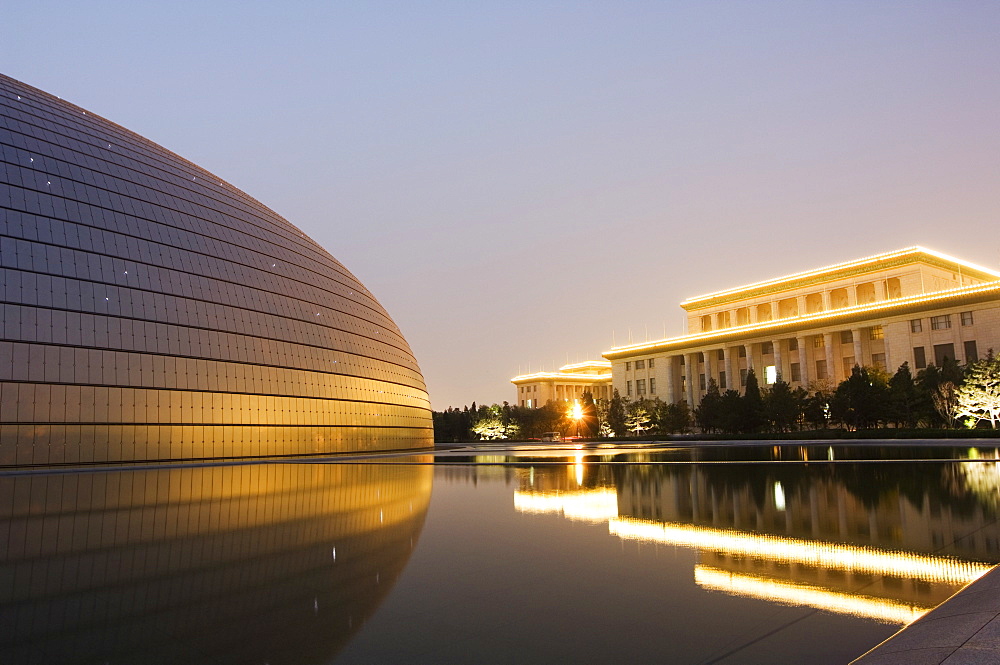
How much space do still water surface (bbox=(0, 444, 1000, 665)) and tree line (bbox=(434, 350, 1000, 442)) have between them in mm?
45130

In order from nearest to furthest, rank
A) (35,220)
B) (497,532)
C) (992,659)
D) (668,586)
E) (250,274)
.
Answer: (992,659) → (668,586) → (497,532) → (35,220) → (250,274)

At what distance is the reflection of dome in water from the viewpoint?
593 centimetres

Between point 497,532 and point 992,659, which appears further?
point 497,532

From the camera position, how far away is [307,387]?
46.4 meters

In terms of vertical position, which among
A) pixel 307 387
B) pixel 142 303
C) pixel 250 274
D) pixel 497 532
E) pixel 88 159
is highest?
pixel 88 159

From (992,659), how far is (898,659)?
0.57 m

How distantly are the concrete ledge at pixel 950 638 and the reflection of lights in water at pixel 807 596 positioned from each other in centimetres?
29

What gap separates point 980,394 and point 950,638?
56835mm

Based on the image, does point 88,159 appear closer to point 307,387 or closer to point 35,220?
point 35,220

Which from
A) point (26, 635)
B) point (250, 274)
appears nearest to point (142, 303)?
point (250, 274)

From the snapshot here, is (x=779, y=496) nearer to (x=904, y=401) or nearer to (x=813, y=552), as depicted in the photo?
(x=813, y=552)

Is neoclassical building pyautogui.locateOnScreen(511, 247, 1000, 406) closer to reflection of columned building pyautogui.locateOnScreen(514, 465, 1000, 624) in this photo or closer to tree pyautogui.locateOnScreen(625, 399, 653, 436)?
tree pyautogui.locateOnScreen(625, 399, 653, 436)

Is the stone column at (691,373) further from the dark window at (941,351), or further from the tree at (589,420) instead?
the dark window at (941,351)

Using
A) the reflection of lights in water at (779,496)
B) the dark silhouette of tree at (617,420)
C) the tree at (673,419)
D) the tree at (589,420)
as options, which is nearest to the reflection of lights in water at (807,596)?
the reflection of lights in water at (779,496)
